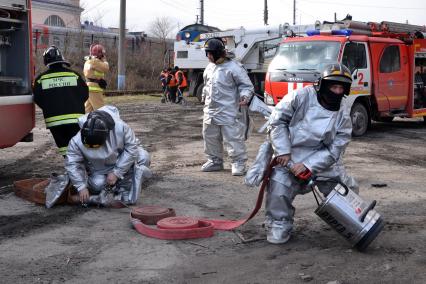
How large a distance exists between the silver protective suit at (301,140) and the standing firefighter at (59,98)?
2820 millimetres

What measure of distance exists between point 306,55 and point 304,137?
7.78 m

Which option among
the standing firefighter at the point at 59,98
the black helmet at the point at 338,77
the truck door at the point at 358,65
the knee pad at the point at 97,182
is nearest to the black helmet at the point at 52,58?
the standing firefighter at the point at 59,98

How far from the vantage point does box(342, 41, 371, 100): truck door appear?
12344mm

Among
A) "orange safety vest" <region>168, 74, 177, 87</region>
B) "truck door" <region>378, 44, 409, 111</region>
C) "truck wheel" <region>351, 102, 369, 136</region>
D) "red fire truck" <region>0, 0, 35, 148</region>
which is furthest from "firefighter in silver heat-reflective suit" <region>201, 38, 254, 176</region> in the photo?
"orange safety vest" <region>168, 74, 177, 87</region>

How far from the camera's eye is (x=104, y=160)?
6043mm

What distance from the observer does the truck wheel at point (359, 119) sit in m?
12.6

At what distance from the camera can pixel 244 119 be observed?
8.39 meters

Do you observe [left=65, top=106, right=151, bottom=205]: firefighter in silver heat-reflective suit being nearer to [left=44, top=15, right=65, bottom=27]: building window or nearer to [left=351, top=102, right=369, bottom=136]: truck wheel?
[left=351, top=102, right=369, bottom=136]: truck wheel

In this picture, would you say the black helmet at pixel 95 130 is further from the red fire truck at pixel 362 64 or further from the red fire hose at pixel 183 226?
the red fire truck at pixel 362 64

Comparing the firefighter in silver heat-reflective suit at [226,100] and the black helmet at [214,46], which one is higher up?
the black helmet at [214,46]

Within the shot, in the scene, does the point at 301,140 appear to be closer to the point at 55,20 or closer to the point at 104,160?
the point at 104,160

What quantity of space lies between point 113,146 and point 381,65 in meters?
8.64

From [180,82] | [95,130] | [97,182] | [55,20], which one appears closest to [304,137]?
[95,130]

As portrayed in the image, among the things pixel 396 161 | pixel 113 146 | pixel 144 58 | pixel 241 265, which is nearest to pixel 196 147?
pixel 396 161
